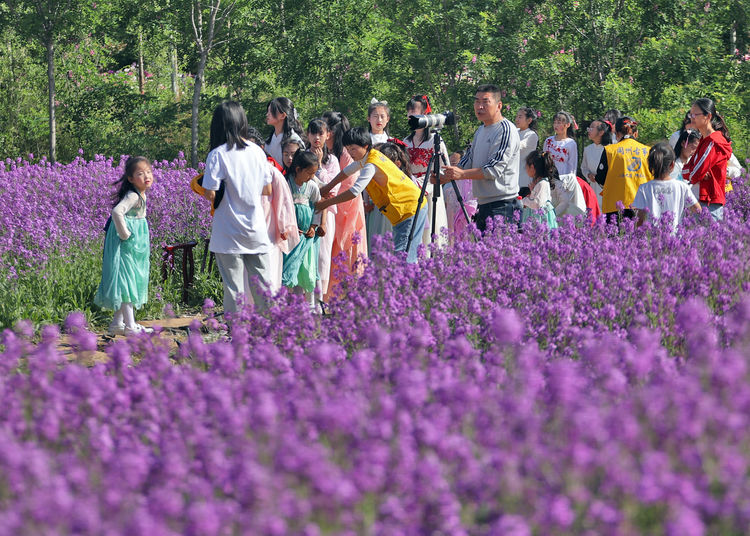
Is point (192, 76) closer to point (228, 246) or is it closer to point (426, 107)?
point (426, 107)

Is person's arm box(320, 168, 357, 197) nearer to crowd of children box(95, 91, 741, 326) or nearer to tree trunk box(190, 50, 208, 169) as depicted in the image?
crowd of children box(95, 91, 741, 326)

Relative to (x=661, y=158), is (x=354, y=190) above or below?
below

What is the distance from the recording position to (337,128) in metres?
7.70

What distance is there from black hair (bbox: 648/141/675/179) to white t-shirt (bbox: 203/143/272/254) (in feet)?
9.21

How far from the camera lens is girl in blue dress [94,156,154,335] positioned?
20.5ft

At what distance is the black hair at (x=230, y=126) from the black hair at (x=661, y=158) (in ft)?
9.72

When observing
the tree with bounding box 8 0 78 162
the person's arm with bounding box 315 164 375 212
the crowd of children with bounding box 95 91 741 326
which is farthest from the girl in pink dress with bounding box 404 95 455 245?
the tree with bounding box 8 0 78 162

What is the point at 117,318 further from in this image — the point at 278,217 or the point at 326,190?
the point at 326,190

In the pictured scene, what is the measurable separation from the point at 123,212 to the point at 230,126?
1.31m

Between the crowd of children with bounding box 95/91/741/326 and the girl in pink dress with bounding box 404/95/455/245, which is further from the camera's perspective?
the girl in pink dress with bounding box 404/95/455/245

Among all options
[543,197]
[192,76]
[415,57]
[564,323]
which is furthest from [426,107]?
[192,76]

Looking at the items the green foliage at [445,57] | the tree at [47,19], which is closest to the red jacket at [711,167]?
the green foliage at [445,57]

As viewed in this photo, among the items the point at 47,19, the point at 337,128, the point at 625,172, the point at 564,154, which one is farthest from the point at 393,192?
the point at 47,19

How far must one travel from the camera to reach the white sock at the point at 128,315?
6414mm
